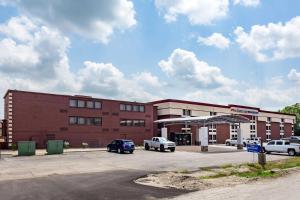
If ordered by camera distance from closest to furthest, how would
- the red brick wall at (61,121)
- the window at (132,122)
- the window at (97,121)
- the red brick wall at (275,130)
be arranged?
1. the red brick wall at (61,121)
2. the window at (97,121)
3. the window at (132,122)
4. the red brick wall at (275,130)

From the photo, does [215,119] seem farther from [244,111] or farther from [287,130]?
[287,130]

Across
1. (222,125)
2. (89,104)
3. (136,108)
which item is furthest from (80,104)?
(222,125)

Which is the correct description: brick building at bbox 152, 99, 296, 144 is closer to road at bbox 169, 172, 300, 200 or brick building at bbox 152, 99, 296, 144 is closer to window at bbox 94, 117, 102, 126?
window at bbox 94, 117, 102, 126

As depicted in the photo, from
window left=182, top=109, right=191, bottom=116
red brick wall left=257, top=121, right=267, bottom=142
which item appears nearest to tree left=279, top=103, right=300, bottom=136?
red brick wall left=257, top=121, right=267, bottom=142

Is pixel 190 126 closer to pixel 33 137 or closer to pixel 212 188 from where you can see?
pixel 33 137

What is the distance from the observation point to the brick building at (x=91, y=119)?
50.5m

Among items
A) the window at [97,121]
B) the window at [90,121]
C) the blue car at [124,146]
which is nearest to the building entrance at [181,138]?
the window at [97,121]

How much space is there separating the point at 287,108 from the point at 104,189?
127 m

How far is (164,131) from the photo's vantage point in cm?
6362

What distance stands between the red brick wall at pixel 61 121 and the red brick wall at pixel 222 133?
69.6ft

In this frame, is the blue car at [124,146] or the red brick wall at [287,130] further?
the red brick wall at [287,130]

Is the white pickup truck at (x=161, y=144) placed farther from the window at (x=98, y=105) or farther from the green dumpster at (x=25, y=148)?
the green dumpster at (x=25, y=148)

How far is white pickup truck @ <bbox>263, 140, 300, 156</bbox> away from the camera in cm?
4394

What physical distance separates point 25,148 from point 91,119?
54.2 feet
